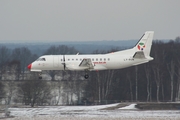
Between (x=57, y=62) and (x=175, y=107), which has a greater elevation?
(x=57, y=62)

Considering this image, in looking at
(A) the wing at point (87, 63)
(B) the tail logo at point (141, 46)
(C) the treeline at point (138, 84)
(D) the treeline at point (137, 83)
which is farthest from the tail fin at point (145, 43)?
(C) the treeline at point (138, 84)

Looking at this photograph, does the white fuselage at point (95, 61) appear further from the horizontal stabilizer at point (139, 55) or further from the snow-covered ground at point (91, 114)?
the snow-covered ground at point (91, 114)

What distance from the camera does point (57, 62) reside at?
7525cm

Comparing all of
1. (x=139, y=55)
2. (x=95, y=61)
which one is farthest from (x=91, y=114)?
(x=139, y=55)

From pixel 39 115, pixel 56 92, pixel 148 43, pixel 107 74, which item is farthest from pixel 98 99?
pixel 39 115

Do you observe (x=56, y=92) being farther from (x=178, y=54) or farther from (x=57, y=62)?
(x=57, y=62)

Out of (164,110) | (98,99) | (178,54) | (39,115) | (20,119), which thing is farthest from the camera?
(178,54)

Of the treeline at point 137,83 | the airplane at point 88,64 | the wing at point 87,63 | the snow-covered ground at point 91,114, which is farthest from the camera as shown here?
the treeline at point 137,83

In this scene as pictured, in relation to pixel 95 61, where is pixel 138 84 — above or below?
below

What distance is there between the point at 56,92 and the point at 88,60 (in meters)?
44.5

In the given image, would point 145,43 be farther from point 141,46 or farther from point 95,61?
point 95,61

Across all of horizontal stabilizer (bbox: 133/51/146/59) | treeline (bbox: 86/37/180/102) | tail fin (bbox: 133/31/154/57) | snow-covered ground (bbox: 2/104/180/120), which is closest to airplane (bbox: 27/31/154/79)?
horizontal stabilizer (bbox: 133/51/146/59)

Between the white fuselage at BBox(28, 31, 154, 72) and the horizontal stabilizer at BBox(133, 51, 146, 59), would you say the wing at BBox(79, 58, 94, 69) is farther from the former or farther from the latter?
the horizontal stabilizer at BBox(133, 51, 146, 59)

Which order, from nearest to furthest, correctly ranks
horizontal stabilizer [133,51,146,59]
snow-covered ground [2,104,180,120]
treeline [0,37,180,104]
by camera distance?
snow-covered ground [2,104,180,120], horizontal stabilizer [133,51,146,59], treeline [0,37,180,104]
